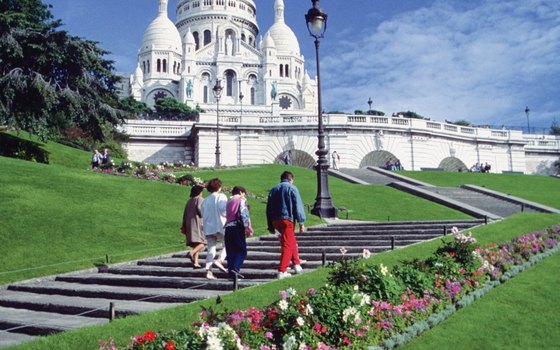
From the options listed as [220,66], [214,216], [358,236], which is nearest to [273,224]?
[214,216]

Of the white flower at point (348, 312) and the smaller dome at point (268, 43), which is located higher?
the smaller dome at point (268, 43)

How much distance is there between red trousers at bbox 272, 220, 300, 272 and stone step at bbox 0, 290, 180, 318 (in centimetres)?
219

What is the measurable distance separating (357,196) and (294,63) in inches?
3235

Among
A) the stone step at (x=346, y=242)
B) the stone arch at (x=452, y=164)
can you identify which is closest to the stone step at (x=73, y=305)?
the stone step at (x=346, y=242)

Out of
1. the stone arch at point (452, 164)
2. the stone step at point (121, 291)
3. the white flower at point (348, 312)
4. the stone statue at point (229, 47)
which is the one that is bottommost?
the stone step at point (121, 291)

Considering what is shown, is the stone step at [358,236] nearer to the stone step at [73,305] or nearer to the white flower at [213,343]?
the stone step at [73,305]

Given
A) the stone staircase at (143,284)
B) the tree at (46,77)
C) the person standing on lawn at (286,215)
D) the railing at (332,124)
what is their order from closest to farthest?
Answer: the stone staircase at (143,284), the person standing on lawn at (286,215), the tree at (46,77), the railing at (332,124)

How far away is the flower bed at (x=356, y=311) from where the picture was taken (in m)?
4.81

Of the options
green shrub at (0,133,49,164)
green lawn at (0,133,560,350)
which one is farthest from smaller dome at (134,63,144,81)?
green lawn at (0,133,560,350)

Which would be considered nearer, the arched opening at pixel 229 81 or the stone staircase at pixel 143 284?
the stone staircase at pixel 143 284

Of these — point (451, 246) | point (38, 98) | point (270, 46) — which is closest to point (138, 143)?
point (38, 98)

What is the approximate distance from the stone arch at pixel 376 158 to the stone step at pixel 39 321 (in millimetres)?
37221

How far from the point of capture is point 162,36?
9931 cm

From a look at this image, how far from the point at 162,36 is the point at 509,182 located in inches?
3185
